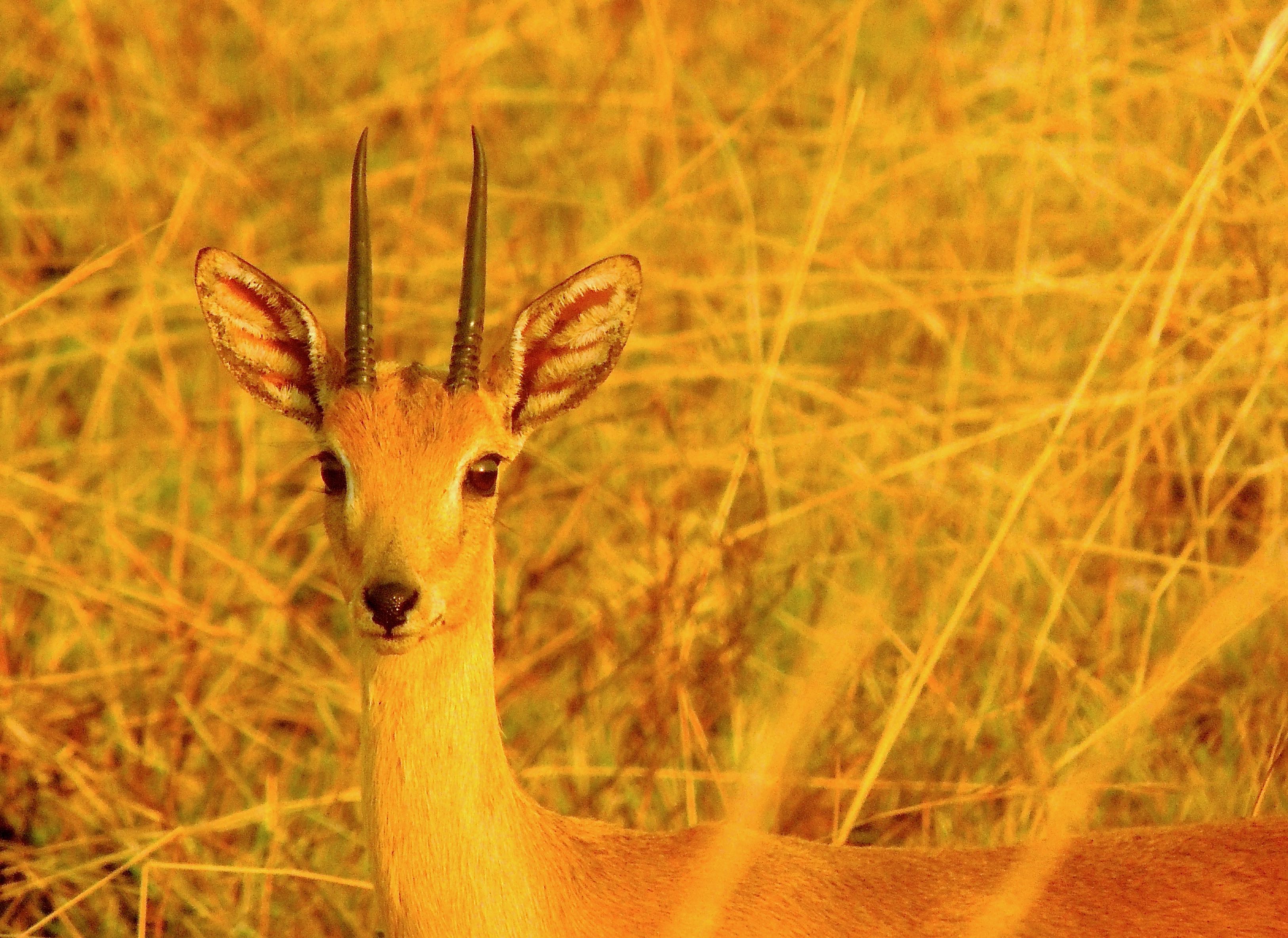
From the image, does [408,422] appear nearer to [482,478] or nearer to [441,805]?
[482,478]

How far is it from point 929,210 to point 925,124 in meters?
0.48

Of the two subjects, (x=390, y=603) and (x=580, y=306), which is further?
(x=580, y=306)

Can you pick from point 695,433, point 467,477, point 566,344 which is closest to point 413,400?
point 467,477

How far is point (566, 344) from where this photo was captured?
12.5 ft

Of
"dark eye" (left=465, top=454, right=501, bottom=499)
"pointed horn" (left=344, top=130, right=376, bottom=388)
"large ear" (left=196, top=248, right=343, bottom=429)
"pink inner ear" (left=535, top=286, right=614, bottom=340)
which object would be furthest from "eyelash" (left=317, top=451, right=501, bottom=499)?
"pink inner ear" (left=535, top=286, right=614, bottom=340)

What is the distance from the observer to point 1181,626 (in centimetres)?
525

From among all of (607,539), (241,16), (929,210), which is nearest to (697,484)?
(607,539)

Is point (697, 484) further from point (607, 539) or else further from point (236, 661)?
point (236, 661)

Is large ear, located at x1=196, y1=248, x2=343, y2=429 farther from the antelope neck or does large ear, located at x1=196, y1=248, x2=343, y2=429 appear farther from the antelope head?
the antelope neck

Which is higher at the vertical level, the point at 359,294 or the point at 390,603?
the point at 359,294

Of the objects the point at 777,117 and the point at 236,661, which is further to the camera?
the point at 777,117

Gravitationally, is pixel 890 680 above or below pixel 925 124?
below

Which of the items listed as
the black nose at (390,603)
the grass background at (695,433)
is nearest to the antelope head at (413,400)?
the black nose at (390,603)

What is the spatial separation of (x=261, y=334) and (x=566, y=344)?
63 cm
